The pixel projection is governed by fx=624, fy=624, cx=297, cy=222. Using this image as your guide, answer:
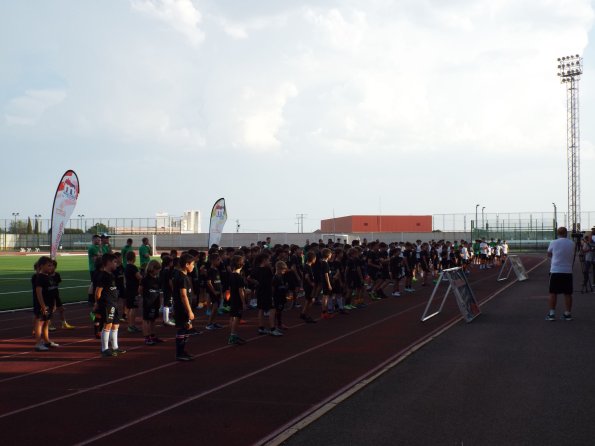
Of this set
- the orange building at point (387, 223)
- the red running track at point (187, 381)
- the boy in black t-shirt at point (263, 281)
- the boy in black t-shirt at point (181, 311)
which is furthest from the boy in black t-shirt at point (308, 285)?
the orange building at point (387, 223)

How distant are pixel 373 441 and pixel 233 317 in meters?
5.84

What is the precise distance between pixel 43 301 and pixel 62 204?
6332 mm

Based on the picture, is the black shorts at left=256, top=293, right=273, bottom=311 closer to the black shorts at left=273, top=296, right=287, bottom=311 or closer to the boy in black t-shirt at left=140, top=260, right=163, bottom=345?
the black shorts at left=273, top=296, right=287, bottom=311

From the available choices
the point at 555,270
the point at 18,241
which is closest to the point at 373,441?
the point at 555,270

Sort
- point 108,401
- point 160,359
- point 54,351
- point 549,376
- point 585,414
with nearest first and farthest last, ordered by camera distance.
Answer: point 585,414
point 108,401
point 549,376
point 160,359
point 54,351

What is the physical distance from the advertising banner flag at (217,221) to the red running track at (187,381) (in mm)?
12045

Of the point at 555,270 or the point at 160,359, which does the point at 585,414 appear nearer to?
the point at 160,359

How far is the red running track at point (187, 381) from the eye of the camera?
19.4 ft

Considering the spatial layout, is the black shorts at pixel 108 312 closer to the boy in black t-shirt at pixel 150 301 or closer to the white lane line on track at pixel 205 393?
the boy in black t-shirt at pixel 150 301

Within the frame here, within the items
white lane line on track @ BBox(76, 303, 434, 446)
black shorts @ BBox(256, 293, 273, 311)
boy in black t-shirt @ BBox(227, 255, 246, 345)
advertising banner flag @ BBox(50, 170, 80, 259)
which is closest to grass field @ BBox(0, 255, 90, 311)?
advertising banner flag @ BBox(50, 170, 80, 259)

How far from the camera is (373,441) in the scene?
538cm

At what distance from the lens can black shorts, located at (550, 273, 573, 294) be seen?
493 inches

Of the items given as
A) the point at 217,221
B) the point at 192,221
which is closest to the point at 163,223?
the point at 192,221

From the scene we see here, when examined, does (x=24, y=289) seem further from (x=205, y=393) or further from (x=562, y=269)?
(x=562, y=269)
